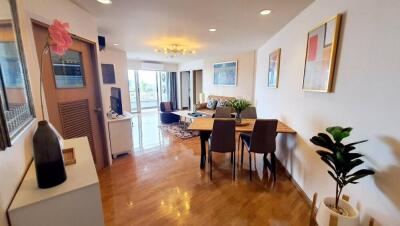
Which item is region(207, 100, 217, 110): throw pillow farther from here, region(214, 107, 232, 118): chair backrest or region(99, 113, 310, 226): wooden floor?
region(99, 113, 310, 226): wooden floor

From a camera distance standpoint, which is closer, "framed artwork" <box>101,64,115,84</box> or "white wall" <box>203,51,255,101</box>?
"framed artwork" <box>101,64,115,84</box>

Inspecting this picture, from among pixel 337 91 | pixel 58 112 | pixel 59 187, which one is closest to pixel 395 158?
pixel 337 91

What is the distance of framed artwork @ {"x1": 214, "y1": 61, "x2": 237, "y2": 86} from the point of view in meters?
6.08

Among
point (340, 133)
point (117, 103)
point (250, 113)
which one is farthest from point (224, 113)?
point (340, 133)

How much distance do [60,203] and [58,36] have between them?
918 millimetres

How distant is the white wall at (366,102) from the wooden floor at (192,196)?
1.39ft

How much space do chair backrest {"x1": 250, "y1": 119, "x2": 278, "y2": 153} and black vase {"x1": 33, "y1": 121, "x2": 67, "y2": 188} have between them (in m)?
2.17

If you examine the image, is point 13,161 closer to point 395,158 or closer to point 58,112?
point 58,112

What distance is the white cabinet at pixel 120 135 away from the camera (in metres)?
3.22

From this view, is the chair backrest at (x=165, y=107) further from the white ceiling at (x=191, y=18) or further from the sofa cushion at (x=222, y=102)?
Answer: the white ceiling at (x=191, y=18)

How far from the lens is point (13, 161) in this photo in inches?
35.7

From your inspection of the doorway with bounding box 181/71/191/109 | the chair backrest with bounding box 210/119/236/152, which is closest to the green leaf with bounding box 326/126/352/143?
the chair backrest with bounding box 210/119/236/152

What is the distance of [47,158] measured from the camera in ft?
3.10

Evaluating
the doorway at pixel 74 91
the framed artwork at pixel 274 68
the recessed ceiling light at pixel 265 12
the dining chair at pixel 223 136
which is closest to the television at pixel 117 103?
the doorway at pixel 74 91
